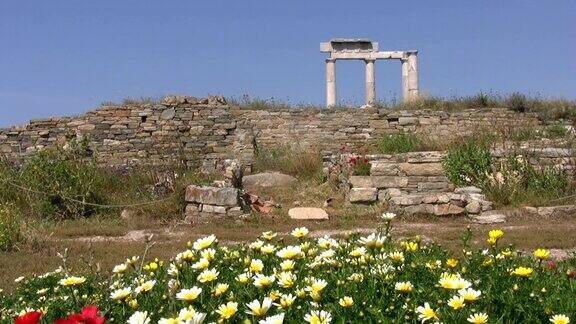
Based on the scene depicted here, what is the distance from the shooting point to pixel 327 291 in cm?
264

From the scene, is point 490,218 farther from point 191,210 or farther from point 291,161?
point 291,161

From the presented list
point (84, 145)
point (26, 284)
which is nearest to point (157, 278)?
point (26, 284)

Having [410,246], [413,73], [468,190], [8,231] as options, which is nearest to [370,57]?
[413,73]

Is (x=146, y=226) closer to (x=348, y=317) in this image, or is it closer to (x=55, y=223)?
(x=55, y=223)

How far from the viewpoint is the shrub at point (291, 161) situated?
1527 cm

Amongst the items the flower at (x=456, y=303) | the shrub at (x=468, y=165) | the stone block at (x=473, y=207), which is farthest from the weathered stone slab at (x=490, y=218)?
the flower at (x=456, y=303)

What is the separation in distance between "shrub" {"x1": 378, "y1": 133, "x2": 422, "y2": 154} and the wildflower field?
1188 cm

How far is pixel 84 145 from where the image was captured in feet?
45.4

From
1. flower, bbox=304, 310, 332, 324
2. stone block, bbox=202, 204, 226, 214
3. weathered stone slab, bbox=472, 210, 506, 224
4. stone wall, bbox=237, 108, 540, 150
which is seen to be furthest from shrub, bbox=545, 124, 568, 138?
flower, bbox=304, 310, 332, 324

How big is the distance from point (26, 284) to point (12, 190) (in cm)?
788

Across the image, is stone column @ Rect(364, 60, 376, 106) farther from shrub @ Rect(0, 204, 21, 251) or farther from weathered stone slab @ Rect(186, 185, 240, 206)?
shrub @ Rect(0, 204, 21, 251)

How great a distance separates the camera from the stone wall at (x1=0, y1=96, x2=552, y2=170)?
17219 mm

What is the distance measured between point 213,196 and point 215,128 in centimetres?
747

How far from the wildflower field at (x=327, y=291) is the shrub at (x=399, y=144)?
39.0ft
